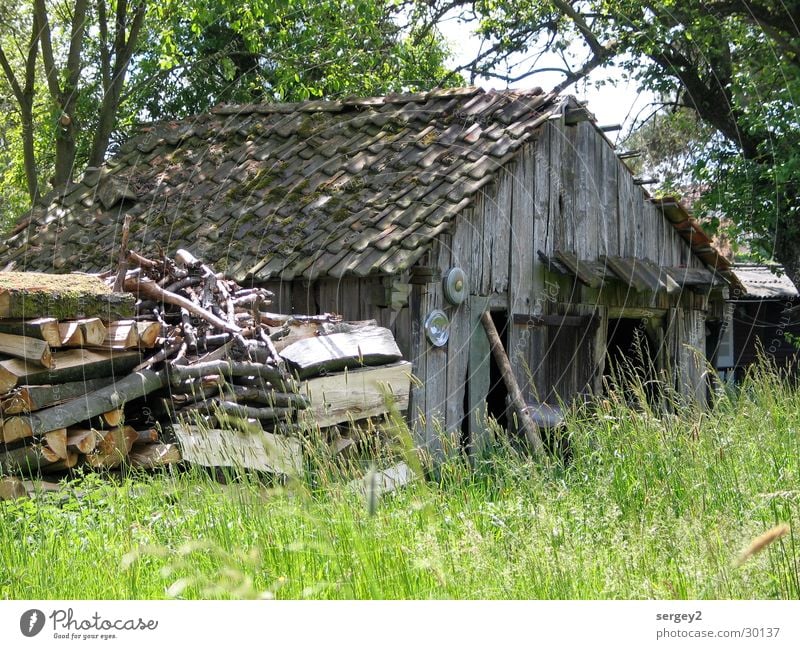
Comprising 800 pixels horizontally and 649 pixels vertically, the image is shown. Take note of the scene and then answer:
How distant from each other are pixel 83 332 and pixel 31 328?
1.14 feet

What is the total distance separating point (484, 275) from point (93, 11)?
11960 millimetres

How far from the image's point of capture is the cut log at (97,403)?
539cm

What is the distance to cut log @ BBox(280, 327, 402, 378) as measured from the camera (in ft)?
20.8

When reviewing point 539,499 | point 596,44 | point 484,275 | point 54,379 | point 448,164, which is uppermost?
point 596,44

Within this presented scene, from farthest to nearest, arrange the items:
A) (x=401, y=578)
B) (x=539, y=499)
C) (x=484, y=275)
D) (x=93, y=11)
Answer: (x=93, y=11) → (x=484, y=275) → (x=539, y=499) → (x=401, y=578)

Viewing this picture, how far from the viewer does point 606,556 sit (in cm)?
371

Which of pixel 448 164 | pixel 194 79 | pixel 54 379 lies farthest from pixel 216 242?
pixel 194 79

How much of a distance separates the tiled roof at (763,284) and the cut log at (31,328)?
553 inches

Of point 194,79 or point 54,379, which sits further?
point 194,79

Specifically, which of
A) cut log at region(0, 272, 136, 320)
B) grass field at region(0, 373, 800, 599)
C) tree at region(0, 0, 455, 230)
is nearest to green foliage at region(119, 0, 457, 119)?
tree at region(0, 0, 455, 230)

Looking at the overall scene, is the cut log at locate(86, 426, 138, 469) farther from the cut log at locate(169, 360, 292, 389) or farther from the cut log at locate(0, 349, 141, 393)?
the cut log at locate(169, 360, 292, 389)

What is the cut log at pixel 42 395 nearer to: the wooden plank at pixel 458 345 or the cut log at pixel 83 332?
the cut log at pixel 83 332
